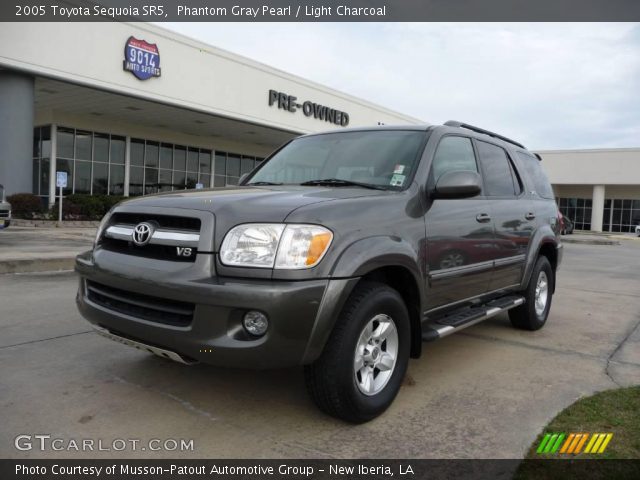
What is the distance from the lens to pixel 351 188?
11.5 feet

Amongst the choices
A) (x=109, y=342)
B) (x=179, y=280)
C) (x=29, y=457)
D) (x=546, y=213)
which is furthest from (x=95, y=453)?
(x=546, y=213)

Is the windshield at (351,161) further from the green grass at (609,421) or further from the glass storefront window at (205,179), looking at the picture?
the glass storefront window at (205,179)

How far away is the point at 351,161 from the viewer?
397 cm

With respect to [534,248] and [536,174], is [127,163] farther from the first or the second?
[534,248]

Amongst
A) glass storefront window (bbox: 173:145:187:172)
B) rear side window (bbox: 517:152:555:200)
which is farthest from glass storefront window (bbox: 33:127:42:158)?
rear side window (bbox: 517:152:555:200)

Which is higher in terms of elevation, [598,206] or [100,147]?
[100,147]

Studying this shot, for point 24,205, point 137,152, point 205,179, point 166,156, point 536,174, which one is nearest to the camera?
point 536,174

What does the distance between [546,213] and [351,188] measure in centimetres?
310

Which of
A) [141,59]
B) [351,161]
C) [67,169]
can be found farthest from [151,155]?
[351,161]

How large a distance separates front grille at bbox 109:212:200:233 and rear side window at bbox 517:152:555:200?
153 inches

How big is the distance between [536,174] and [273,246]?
4.22 m

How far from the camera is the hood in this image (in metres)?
2.80

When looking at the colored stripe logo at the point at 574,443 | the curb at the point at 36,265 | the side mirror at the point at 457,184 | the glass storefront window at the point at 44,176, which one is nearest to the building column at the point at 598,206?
the glass storefront window at the point at 44,176

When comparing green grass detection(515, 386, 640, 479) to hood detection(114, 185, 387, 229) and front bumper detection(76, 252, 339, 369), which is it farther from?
hood detection(114, 185, 387, 229)
